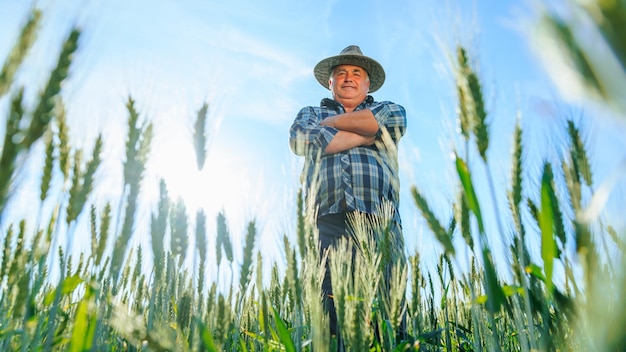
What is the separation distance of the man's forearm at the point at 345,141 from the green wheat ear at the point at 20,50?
271cm

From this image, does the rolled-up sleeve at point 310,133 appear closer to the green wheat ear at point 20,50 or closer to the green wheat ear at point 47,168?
the green wheat ear at point 47,168

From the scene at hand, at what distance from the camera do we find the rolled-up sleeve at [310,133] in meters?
3.82

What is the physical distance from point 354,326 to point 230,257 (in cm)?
84

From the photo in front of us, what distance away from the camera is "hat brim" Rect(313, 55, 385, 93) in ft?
15.6

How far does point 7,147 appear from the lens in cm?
109

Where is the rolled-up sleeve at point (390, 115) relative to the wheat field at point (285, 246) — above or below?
above

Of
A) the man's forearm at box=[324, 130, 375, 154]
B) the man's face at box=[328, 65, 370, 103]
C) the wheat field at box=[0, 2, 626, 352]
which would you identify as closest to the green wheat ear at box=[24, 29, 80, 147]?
the wheat field at box=[0, 2, 626, 352]

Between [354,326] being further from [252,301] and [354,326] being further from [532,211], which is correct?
[252,301]

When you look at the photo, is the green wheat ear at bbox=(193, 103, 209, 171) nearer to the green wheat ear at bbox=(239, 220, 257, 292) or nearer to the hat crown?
the green wheat ear at bbox=(239, 220, 257, 292)

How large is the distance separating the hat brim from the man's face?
0.44ft

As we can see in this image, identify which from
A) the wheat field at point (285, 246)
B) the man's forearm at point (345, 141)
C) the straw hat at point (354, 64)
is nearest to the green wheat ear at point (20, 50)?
the wheat field at point (285, 246)

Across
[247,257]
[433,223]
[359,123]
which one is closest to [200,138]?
[247,257]

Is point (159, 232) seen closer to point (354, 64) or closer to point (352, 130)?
point (352, 130)

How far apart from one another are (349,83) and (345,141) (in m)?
0.86
